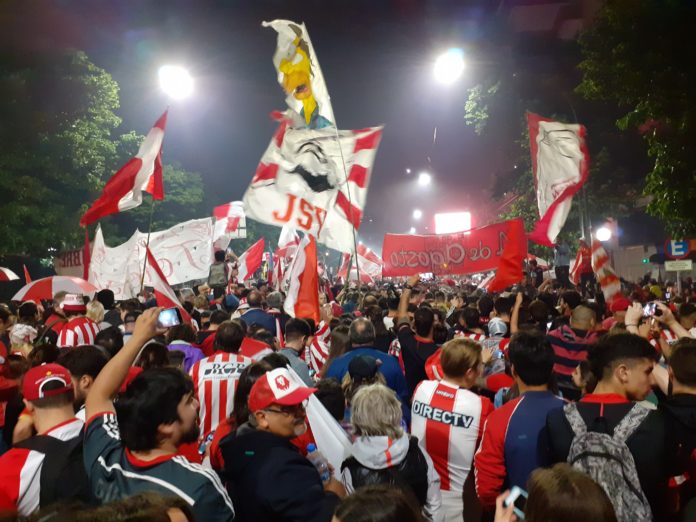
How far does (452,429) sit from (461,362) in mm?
468

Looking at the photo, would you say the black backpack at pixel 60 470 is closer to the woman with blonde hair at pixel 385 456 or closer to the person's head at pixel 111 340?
the woman with blonde hair at pixel 385 456

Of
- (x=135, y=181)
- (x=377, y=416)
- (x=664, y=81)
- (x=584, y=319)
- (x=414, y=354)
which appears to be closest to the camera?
(x=377, y=416)

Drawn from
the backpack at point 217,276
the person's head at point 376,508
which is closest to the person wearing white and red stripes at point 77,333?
the backpack at point 217,276

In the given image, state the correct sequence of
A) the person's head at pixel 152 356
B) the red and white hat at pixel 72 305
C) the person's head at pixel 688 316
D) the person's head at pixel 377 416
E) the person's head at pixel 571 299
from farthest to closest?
1. the person's head at pixel 571 299
2. the red and white hat at pixel 72 305
3. the person's head at pixel 688 316
4. the person's head at pixel 152 356
5. the person's head at pixel 377 416

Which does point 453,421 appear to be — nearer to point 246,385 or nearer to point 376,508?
point 246,385

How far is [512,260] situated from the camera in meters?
9.67

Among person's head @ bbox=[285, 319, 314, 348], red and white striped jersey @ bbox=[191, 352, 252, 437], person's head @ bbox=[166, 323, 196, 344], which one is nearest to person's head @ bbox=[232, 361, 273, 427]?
red and white striped jersey @ bbox=[191, 352, 252, 437]

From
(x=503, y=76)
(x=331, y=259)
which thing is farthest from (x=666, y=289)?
(x=331, y=259)

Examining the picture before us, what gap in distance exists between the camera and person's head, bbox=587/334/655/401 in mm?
3453

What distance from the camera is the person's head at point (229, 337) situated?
5410 mm

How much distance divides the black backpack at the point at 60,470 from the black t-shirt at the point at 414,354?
12.0 ft

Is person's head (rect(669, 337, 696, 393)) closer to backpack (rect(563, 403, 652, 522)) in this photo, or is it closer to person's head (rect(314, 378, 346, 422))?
backpack (rect(563, 403, 652, 522))

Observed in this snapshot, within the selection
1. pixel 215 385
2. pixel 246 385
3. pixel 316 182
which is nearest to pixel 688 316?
pixel 316 182

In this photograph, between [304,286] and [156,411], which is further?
[304,286]
